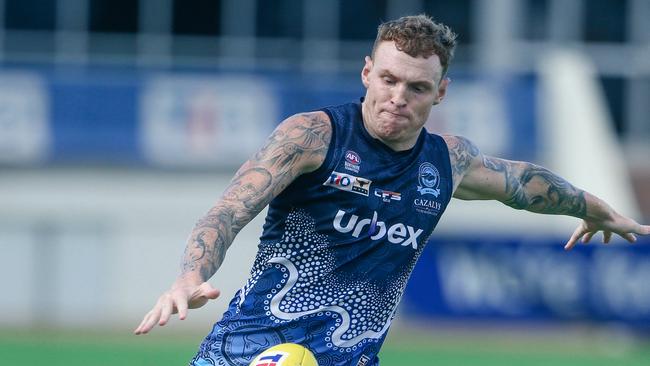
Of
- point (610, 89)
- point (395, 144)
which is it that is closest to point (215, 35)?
point (610, 89)

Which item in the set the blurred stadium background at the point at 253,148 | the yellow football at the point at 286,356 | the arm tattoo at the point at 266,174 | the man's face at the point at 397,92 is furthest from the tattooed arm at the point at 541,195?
the blurred stadium background at the point at 253,148

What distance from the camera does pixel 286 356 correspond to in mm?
5848

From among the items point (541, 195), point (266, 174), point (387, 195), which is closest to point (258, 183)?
point (266, 174)

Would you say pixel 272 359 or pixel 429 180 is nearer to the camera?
pixel 272 359

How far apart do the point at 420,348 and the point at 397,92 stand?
12437 millimetres

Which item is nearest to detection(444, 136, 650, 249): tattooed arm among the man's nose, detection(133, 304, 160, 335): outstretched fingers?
the man's nose

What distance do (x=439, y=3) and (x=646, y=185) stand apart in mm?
5411

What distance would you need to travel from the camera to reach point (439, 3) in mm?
28109

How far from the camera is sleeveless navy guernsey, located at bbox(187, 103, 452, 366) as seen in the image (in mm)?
6133

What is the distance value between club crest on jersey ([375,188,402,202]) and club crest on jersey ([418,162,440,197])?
0.15 meters

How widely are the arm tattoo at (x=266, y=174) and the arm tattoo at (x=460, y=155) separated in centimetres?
79

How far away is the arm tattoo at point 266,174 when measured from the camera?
5.83 m

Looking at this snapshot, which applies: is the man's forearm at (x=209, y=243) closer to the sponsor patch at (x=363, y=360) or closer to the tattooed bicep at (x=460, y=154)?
the sponsor patch at (x=363, y=360)

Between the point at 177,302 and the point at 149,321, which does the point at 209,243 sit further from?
the point at 149,321
